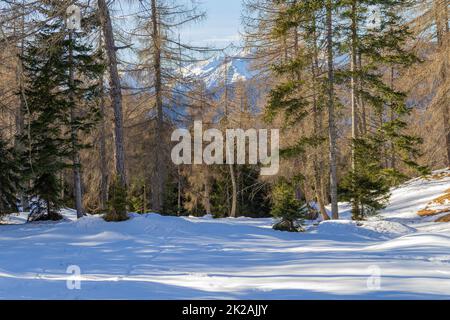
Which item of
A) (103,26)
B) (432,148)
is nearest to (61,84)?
(103,26)

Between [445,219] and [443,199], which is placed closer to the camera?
[445,219]

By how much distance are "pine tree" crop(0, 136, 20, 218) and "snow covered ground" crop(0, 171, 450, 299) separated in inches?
100

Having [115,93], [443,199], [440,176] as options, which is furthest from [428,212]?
[115,93]

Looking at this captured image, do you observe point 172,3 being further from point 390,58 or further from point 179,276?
point 179,276

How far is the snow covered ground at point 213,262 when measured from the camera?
16.1 feet

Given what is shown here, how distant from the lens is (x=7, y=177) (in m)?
14.4

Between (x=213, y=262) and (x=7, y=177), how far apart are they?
413 inches

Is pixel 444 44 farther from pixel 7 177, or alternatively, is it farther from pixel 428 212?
pixel 7 177

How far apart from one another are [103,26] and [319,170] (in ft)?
33.0

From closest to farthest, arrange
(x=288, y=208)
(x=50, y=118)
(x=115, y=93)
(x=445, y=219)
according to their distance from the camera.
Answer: (x=288, y=208), (x=115, y=93), (x=445, y=219), (x=50, y=118)

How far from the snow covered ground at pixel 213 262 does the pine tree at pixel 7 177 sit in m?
2.55

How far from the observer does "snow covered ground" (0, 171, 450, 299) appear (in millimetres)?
4921
